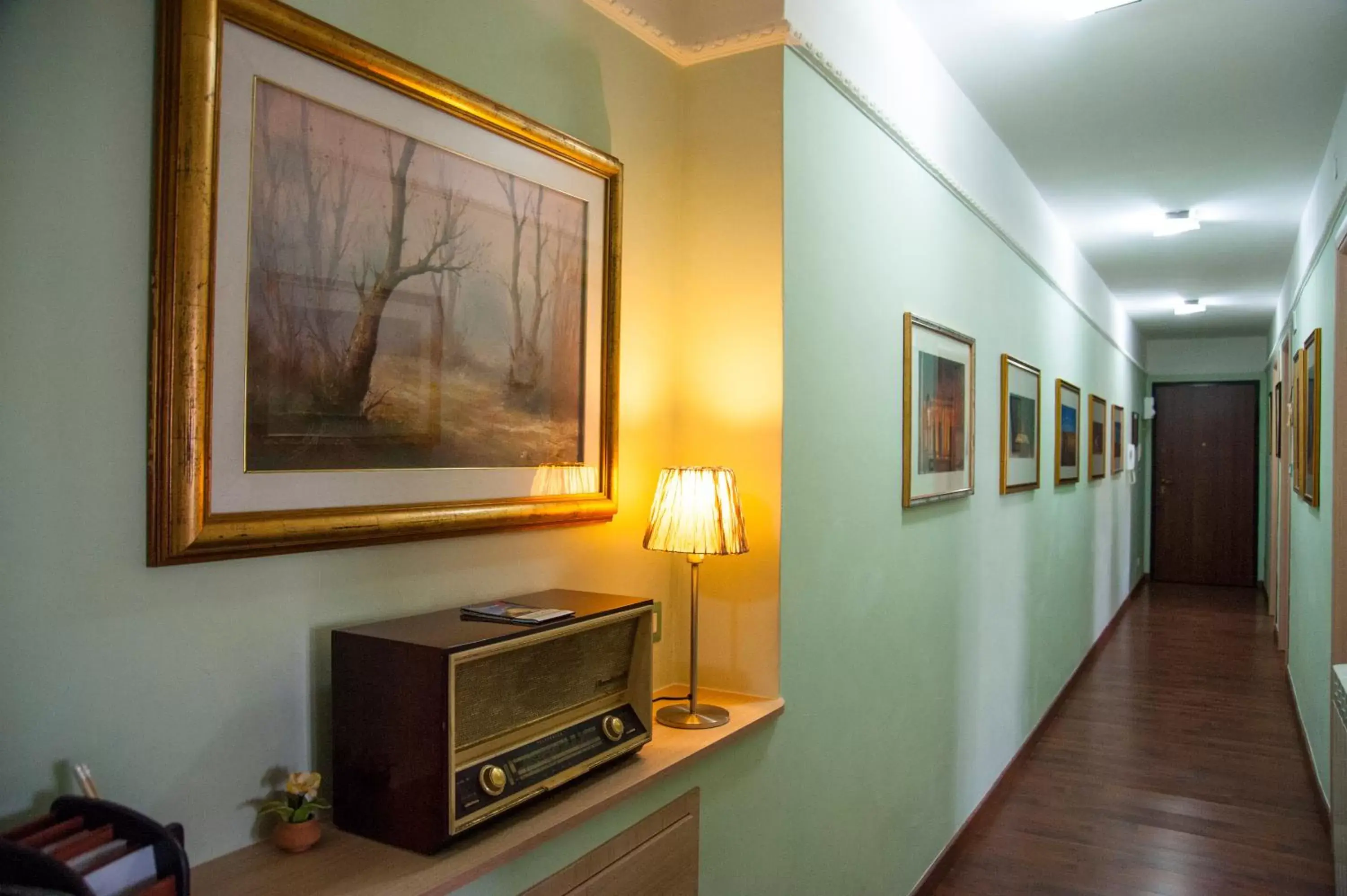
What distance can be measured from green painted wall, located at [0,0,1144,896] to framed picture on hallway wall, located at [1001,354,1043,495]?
0.11m

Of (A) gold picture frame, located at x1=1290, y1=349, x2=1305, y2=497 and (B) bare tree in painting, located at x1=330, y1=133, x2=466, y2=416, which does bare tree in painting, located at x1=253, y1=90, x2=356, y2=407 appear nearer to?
(B) bare tree in painting, located at x1=330, y1=133, x2=466, y2=416

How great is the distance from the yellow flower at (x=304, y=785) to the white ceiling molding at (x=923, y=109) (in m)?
1.84

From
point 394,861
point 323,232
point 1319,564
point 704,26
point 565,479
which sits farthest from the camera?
point 1319,564

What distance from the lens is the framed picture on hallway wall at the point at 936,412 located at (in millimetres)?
2848

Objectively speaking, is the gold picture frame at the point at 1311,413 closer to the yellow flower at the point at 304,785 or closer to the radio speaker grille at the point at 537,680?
the radio speaker grille at the point at 537,680

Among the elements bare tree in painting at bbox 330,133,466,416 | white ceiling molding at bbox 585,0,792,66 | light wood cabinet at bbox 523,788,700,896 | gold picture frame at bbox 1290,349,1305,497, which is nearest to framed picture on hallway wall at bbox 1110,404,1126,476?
gold picture frame at bbox 1290,349,1305,497

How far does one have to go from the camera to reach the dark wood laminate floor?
3.24 metres

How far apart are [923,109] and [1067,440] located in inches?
117

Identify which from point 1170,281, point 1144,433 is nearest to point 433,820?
point 1170,281

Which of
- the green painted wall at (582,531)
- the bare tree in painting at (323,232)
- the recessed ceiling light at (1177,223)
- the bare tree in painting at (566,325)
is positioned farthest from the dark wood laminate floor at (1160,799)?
the bare tree in painting at (323,232)

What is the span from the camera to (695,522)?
1829mm

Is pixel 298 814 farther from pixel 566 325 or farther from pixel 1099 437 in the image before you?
pixel 1099 437

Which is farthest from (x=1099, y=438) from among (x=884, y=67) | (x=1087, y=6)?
(x=884, y=67)

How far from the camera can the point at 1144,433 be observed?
10.2m
